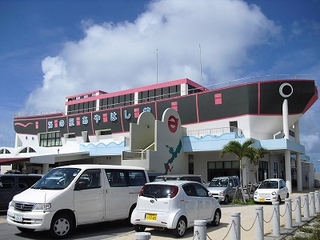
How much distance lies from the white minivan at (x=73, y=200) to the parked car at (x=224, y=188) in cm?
912

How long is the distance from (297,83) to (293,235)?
25229 mm

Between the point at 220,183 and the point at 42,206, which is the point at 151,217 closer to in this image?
the point at 42,206

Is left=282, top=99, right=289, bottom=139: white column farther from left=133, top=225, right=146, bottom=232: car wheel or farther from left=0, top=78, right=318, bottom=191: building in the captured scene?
left=133, top=225, right=146, bottom=232: car wheel

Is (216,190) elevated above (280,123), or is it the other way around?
(280,123)

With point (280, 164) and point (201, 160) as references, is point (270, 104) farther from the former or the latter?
point (280, 164)

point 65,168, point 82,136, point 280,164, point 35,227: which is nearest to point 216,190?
point 65,168

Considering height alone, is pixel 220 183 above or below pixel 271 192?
above

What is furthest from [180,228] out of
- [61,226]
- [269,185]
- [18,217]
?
[269,185]

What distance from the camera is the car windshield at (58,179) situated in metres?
9.88

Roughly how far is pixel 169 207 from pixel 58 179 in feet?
11.4

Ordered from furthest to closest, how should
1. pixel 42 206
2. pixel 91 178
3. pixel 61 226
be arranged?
pixel 91 178, pixel 61 226, pixel 42 206

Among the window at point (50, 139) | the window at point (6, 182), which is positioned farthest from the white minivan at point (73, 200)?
the window at point (50, 139)

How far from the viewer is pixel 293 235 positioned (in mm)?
9773

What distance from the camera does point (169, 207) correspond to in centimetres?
944
